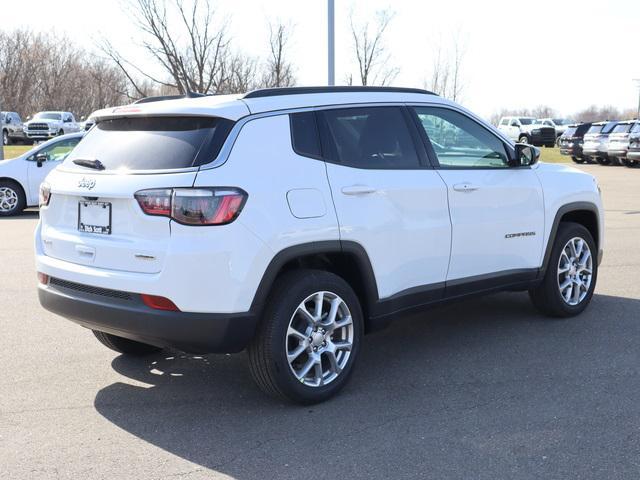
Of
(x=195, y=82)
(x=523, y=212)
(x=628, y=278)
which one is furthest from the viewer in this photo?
(x=195, y=82)

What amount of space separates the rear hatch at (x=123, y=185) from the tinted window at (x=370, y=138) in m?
0.78

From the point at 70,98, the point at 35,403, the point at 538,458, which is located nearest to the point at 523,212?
the point at 538,458

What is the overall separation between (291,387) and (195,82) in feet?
53.1

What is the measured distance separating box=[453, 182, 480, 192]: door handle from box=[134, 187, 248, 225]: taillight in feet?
6.01

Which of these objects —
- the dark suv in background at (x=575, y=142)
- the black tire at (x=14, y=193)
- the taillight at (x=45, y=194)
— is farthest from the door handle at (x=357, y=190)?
the dark suv in background at (x=575, y=142)

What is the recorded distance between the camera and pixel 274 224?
4094 mm

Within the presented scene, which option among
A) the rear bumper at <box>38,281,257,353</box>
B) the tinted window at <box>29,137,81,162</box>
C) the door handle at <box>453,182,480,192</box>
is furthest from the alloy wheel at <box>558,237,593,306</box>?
the tinted window at <box>29,137,81,162</box>

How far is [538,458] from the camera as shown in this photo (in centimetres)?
369

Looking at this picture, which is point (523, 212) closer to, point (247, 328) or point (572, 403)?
point (572, 403)

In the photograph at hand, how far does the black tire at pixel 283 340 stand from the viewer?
165 inches

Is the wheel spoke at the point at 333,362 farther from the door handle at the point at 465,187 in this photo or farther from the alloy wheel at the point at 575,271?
the alloy wheel at the point at 575,271

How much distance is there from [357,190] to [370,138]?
1.60 ft

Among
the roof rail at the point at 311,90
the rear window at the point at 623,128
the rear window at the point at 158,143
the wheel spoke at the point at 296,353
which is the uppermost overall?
the rear window at the point at 623,128

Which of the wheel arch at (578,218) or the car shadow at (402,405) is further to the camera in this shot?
the wheel arch at (578,218)
